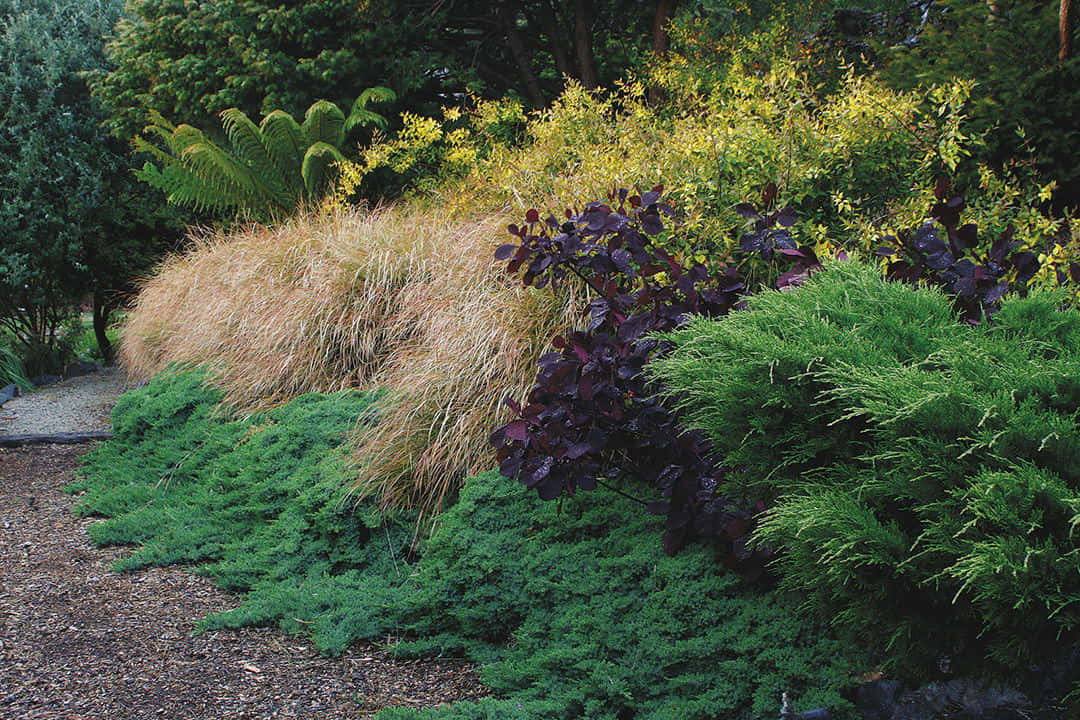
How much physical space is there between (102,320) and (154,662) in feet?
31.0

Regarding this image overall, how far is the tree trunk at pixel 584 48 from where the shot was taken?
32.8 ft

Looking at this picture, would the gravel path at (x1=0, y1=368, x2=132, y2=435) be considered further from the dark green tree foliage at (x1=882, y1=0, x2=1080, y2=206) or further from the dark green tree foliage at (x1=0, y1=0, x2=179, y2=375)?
the dark green tree foliage at (x1=882, y1=0, x2=1080, y2=206)

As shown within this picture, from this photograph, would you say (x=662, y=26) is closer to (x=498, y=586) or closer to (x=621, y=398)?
(x=621, y=398)

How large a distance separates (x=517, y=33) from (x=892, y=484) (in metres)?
9.50

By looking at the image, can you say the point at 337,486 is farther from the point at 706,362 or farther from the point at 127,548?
the point at 706,362

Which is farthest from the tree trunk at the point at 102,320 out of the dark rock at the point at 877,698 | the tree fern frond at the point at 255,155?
the dark rock at the point at 877,698

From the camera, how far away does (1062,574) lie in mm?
1714

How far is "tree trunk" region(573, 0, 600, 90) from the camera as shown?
9992 mm

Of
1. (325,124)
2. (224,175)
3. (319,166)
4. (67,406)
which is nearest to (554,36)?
(325,124)

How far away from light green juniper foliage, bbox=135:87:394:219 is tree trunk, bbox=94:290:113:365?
8.79 feet

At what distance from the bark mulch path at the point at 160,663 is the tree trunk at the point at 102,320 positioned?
759 centimetres

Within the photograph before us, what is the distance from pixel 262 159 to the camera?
9102 mm

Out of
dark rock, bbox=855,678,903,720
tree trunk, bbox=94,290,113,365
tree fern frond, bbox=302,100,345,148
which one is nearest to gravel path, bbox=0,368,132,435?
tree trunk, bbox=94,290,113,365

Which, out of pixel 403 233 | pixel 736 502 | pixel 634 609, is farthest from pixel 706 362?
pixel 403 233
